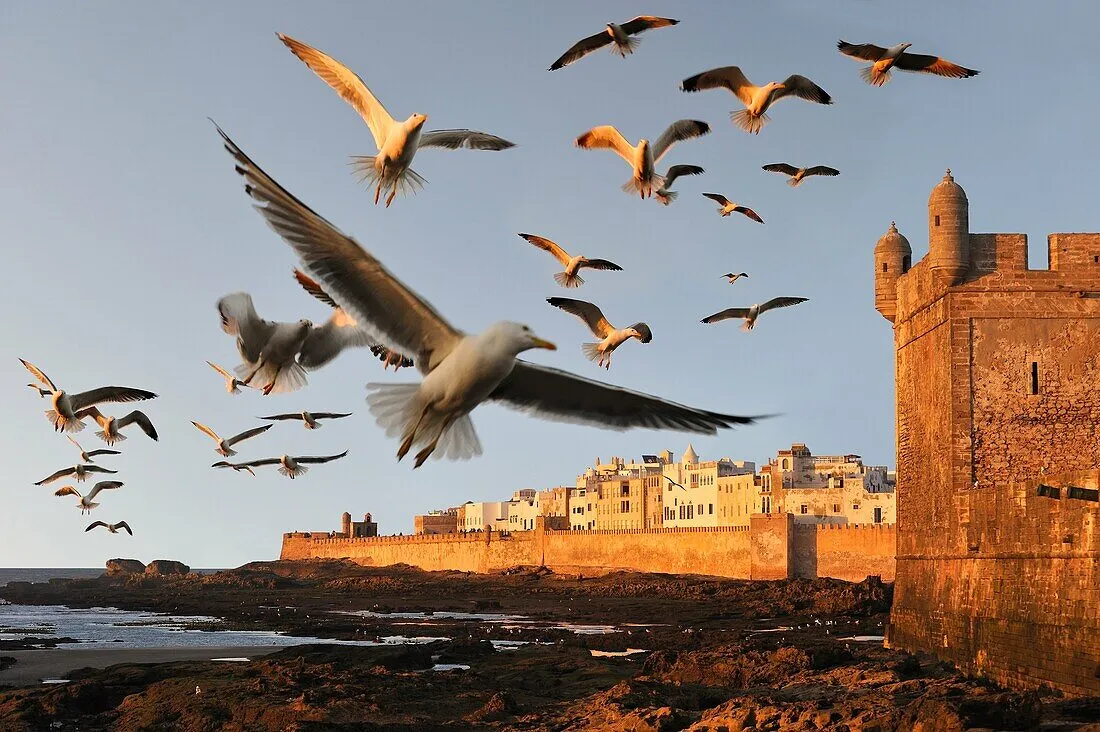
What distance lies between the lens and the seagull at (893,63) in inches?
710

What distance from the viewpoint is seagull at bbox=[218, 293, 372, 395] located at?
15.3 metres

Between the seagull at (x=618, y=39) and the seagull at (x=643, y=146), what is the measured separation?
1301 millimetres

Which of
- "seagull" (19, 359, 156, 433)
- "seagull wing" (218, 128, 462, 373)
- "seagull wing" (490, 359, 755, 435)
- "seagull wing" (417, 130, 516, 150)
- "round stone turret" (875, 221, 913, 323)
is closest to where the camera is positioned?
"seagull wing" (218, 128, 462, 373)

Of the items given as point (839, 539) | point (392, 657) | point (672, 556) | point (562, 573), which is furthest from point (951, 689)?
point (562, 573)

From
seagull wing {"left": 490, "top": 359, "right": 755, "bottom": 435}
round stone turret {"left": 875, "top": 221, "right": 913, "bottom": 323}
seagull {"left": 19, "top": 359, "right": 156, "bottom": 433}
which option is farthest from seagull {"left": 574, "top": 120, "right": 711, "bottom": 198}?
round stone turret {"left": 875, "top": 221, "right": 913, "bottom": 323}

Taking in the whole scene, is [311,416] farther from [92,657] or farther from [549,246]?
[92,657]

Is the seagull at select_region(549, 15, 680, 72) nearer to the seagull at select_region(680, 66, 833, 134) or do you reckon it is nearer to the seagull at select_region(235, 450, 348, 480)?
Answer: the seagull at select_region(680, 66, 833, 134)

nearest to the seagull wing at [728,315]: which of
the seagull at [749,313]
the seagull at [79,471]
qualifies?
the seagull at [749,313]

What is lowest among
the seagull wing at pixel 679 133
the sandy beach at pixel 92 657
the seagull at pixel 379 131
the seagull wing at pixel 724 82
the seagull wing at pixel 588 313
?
the sandy beach at pixel 92 657

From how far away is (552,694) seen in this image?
24344mm

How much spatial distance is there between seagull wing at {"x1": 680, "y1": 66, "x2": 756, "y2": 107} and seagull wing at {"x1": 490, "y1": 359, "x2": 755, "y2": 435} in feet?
31.4

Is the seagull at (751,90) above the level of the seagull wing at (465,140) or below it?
above

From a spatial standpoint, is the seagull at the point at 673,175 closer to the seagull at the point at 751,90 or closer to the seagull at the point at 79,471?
the seagull at the point at 751,90

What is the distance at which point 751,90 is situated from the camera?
18328 millimetres
